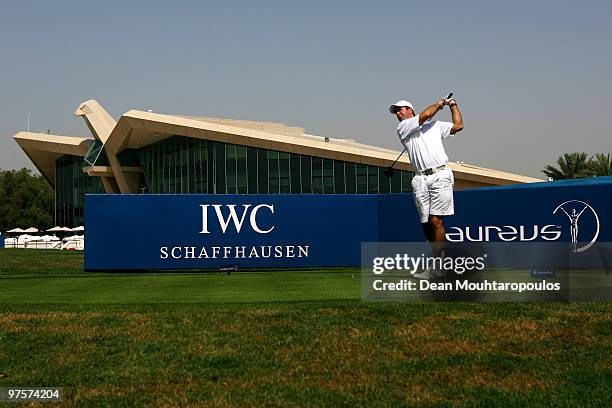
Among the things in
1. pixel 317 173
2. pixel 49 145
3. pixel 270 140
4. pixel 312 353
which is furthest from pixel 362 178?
pixel 49 145

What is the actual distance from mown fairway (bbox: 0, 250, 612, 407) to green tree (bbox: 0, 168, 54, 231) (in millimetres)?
102339

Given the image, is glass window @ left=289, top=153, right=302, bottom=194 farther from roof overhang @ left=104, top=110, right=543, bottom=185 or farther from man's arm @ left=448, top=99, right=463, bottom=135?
man's arm @ left=448, top=99, right=463, bottom=135

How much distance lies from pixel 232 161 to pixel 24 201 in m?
59.6

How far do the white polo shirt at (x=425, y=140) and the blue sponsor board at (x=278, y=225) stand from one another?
1183 cm

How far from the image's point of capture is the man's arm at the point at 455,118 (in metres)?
7.83

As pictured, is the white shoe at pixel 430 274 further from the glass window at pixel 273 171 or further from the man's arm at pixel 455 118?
the glass window at pixel 273 171

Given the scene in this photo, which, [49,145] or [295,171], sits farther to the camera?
[49,145]

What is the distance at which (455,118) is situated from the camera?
25.9ft

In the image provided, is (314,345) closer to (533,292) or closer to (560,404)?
(560,404)

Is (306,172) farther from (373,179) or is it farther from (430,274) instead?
(430,274)

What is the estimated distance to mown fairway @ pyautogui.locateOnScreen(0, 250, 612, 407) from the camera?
16.7ft

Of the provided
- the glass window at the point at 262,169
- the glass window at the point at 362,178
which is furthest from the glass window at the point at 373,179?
the glass window at the point at 262,169

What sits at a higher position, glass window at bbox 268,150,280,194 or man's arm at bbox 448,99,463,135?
glass window at bbox 268,150,280,194

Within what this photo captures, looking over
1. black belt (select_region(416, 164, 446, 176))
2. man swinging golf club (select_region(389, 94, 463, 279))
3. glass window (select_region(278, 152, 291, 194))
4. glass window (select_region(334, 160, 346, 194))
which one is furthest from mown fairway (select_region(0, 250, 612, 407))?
glass window (select_region(278, 152, 291, 194))
